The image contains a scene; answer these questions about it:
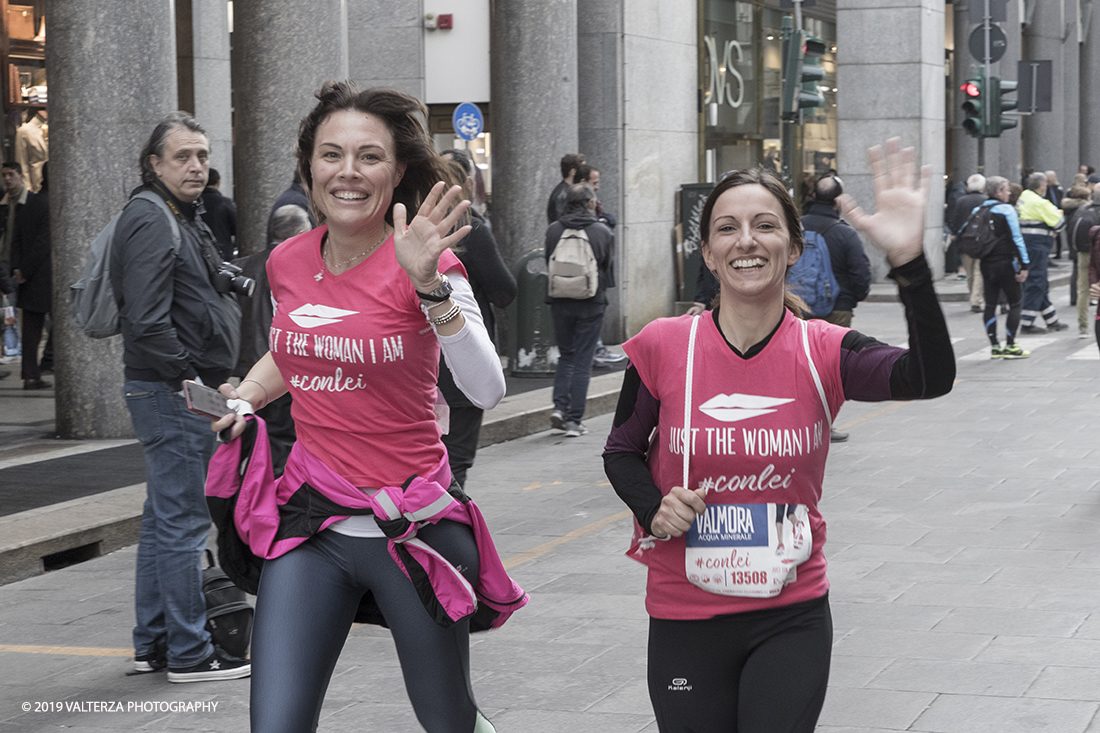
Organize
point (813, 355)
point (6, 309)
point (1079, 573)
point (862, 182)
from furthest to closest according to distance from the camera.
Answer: point (862, 182) < point (6, 309) < point (1079, 573) < point (813, 355)

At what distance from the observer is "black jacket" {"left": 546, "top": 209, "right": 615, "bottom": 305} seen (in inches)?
426

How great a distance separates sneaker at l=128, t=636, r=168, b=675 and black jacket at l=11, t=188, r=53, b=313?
314 inches

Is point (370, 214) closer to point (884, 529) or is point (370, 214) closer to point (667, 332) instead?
point (667, 332)

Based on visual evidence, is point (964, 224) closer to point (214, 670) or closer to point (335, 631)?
point (214, 670)

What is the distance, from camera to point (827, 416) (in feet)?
9.83

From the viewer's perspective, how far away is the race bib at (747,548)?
9.46ft

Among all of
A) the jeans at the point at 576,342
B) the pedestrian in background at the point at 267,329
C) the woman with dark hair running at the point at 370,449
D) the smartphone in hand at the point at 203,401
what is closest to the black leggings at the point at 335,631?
the woman with dark hair running at the point at 370,449

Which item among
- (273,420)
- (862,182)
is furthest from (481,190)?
(862,182)

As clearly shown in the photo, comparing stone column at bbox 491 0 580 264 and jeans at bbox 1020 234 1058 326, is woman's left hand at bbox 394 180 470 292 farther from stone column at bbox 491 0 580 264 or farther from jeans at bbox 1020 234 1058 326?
jeans at bbox 1020 234 1058 326

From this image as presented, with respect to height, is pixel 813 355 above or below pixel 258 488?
above

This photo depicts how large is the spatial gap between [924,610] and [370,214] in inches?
133

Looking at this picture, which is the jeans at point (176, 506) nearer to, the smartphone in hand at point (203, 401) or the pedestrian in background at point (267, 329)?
the pedestrian in background at point (267, 329)

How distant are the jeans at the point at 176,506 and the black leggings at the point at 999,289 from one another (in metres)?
11.5

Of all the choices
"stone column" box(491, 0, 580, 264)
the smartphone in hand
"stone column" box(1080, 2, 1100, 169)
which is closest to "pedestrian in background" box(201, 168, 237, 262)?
"stone column" box(491, 0, 580, 264)
